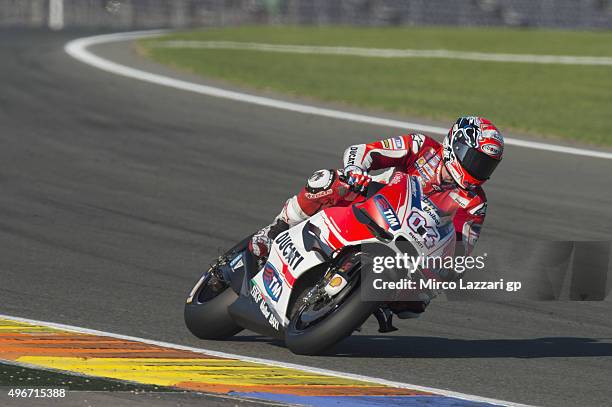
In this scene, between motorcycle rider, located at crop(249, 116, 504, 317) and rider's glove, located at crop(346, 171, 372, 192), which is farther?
motorcycle rider, located at crop(249, 116, 504, 317)

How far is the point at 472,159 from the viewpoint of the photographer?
24.4ft

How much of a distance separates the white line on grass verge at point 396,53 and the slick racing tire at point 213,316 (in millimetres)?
20180

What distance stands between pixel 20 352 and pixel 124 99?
11956mm

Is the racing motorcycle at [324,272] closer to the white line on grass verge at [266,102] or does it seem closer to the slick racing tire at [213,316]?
the slick racing tire at [213,316]

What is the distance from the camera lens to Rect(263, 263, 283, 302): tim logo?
7438mm

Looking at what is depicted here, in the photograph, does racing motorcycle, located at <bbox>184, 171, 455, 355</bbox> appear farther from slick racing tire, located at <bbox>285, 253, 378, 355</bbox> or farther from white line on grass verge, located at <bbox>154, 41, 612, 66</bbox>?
white line on grass verge, located at <bbox>154, 41, 612, 66</bbox>

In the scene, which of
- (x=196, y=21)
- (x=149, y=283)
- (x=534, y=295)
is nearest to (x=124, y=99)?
(x=149, y=283)

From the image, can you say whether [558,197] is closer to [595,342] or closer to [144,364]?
[595,342]

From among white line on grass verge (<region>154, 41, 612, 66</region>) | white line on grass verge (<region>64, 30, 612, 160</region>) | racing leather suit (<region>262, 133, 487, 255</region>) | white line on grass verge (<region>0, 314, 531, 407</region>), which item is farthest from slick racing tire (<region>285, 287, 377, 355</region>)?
white line on grass verge (<region>154, 41, 612, 66</region>)

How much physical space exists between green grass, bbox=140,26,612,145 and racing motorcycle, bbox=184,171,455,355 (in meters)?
10.7

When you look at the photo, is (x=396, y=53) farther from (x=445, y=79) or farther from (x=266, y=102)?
(x=266, y=102)

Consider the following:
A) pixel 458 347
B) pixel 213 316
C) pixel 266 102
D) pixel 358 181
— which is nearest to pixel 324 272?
pixel 358 181

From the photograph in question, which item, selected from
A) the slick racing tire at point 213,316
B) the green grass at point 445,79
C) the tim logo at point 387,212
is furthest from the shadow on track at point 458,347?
the green grass at point 445,79

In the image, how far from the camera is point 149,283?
30.4ft
